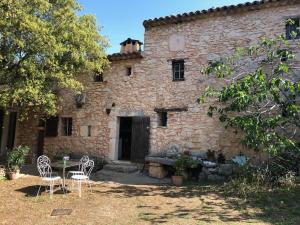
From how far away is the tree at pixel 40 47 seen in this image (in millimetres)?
8306

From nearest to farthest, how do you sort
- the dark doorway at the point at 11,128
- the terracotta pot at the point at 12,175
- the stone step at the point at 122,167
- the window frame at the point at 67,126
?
1. the terracotta pot at the point at 12,175
2. the stone step at the point at 122,167
3. the window frame at the point at 67,126
4. the dark doorway at the point at 11,128

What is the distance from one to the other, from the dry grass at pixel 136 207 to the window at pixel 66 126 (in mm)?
4523

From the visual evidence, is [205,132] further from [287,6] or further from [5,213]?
[5,213]

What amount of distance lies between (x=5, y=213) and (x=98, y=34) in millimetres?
7045

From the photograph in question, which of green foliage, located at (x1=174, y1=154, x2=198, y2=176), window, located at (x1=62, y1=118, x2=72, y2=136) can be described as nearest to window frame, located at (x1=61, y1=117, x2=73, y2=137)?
window, located at (x1=62, y1=118, x2=72, y2=136)

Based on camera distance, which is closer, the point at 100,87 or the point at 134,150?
the point at 134,150

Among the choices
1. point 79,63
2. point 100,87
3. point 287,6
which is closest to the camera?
point 287,6

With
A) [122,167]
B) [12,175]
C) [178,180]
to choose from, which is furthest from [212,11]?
[12,175]

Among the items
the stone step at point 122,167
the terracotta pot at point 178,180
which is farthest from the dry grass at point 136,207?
the stone step at point 122,167

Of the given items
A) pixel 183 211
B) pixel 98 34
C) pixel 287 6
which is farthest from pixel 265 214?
pixel 98 34

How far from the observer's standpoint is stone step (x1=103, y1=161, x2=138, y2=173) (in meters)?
11.0

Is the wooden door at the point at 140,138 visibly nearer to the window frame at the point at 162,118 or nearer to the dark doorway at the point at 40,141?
the window frame at the point at 162,118

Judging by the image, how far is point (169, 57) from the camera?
37.1 ft

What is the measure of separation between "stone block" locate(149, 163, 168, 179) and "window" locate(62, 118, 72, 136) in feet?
14.9
